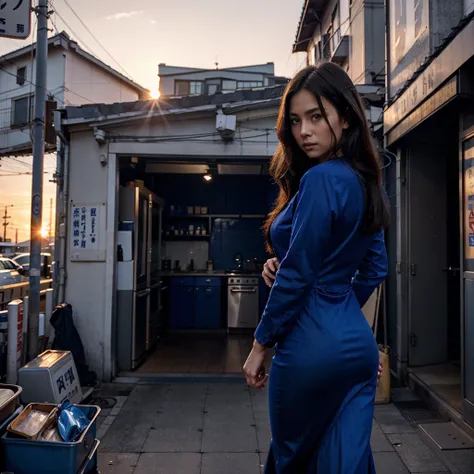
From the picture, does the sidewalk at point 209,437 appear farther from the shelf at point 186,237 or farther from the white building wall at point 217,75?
the white building wall at point 217,75

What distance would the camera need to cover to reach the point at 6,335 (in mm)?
3529

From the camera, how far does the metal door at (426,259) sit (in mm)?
4434

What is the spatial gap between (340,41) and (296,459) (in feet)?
35.3

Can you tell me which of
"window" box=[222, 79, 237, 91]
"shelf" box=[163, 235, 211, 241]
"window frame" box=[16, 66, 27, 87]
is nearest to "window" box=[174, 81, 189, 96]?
"window" box=[222, 79, 237, 91]

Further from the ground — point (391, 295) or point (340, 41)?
point (340, 41)

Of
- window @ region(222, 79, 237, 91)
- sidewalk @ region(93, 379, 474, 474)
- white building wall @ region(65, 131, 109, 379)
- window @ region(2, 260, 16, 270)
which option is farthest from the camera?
window @ region(222, 79, 237, 91)

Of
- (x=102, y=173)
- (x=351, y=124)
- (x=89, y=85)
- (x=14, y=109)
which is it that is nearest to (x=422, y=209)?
(x=351, y=124)

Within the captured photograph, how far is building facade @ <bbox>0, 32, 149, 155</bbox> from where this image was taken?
58.3 ft

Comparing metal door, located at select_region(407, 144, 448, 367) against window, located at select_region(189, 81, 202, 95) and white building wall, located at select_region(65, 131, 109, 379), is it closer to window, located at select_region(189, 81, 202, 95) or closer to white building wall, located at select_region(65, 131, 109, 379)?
white building wall, located at select_region(65, 131, 109, 379)

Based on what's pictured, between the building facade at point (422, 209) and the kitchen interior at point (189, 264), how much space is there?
189 cm

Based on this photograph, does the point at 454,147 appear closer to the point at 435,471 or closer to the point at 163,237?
the point at 435,471

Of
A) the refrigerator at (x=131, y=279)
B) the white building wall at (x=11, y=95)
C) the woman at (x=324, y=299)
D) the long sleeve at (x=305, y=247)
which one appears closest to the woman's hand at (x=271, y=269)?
the woman at (x=324, y=299)

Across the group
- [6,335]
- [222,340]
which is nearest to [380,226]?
[6,335]

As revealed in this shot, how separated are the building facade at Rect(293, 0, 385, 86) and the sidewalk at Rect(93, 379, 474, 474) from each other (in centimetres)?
522
